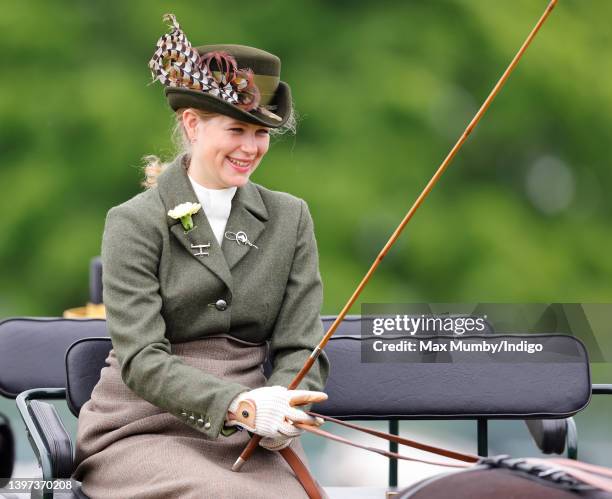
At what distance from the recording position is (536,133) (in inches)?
187

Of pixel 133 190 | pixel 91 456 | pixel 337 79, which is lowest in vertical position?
pixel 91 456

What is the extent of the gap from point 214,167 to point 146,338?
345 millimetres

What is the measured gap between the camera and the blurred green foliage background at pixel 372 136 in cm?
450

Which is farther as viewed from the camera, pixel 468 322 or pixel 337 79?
pixel 337 79

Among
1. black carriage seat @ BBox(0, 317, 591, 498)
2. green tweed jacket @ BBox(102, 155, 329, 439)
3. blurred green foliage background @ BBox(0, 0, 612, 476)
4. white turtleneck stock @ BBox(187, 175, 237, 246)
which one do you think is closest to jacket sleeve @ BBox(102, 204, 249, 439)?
green tweed jacket @ BBox(102, 155, 329, 439)

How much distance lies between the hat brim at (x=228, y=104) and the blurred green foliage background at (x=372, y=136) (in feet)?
4.86

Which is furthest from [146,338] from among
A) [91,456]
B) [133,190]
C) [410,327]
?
[133,190]

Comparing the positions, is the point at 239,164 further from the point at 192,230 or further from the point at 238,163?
the point at 192,230

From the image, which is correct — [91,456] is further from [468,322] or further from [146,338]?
[468,322]

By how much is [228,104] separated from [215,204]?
0.22 m

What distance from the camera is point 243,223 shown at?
2.95 meters

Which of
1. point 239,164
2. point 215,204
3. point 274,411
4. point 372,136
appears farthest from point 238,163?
point 372,136

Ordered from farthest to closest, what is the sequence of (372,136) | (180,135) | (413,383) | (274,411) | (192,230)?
1. (372,136)
2. (413,383)
3. (180,135)
4. (192,230)
5. (274,411)

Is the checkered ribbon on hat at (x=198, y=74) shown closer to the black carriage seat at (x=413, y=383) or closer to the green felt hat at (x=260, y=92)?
the green felt hat at (x=260, y=92)
